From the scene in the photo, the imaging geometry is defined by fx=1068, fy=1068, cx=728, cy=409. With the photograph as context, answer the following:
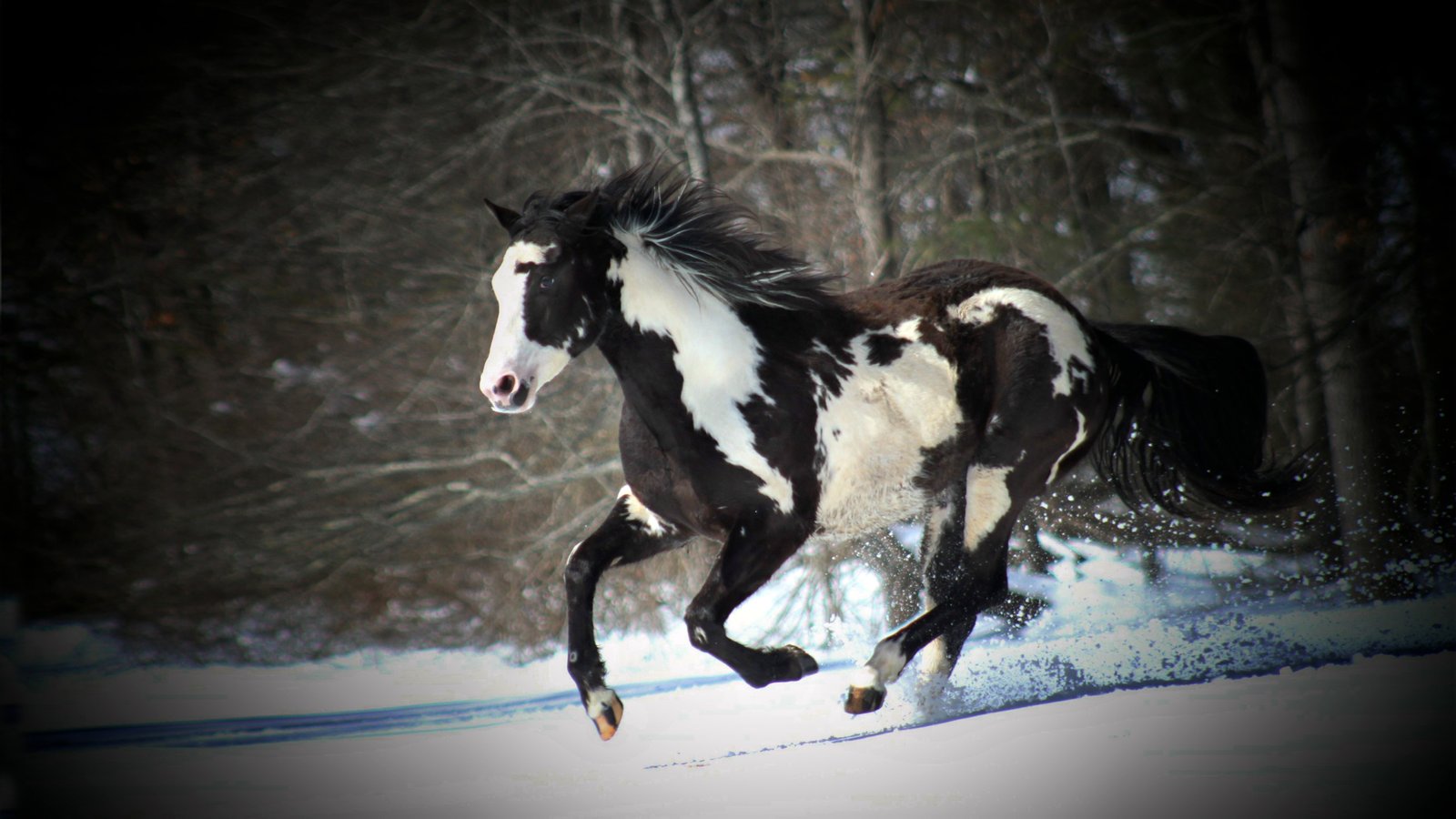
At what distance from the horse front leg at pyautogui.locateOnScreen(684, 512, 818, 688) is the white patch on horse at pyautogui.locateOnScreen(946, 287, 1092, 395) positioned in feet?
2.51

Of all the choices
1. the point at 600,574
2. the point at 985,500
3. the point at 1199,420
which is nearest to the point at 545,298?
the point at 600,574

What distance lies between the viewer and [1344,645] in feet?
12.4

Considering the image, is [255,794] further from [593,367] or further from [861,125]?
[861,125]

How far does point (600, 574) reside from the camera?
2.47m

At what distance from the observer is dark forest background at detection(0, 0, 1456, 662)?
16.2 ft

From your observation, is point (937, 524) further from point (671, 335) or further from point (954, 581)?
point (671, 335)

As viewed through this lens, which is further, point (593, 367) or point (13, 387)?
point (13, 387)

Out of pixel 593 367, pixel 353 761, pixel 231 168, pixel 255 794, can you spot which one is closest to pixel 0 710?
pixel 255 794

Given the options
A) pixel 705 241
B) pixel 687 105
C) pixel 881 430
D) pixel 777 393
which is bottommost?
pixel 881 430

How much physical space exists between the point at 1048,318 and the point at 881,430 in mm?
565

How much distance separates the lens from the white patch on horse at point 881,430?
243 centimetres

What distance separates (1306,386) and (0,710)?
218 inches

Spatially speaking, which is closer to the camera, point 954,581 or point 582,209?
point 582,209

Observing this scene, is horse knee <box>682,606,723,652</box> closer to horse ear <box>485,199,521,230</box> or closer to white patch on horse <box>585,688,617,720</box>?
white patch on horse <box>585,688,617,720</box>
